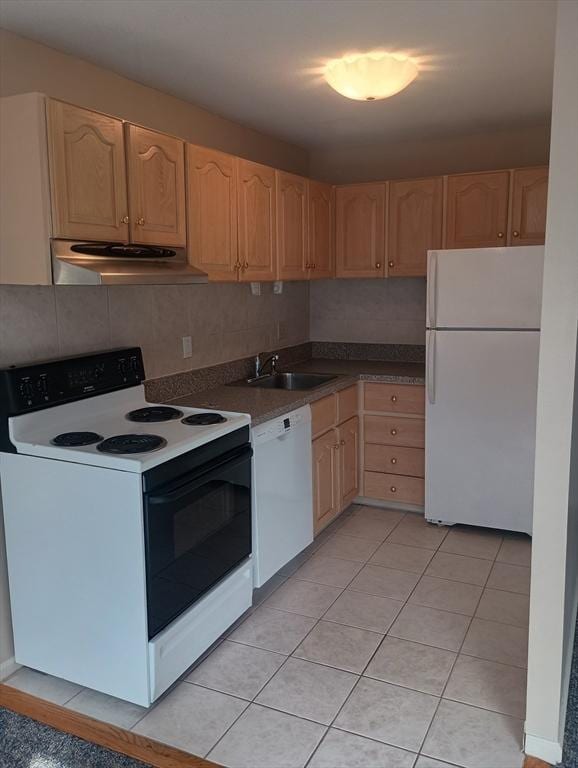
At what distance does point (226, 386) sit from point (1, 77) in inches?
73.0

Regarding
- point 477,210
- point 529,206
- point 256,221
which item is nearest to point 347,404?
point 256,221

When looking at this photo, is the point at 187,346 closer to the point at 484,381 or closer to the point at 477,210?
the point at 484,381

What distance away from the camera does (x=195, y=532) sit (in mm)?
2406

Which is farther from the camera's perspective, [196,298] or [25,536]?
[196,298]

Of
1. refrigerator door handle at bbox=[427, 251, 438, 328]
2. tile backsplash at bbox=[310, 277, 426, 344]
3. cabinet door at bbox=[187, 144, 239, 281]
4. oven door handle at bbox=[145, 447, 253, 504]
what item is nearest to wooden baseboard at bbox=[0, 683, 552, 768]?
oven door handle at bbox=[145, 447, 253, 504]

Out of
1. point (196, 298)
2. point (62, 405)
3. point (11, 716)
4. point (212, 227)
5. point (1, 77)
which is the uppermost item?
point (1, 77)

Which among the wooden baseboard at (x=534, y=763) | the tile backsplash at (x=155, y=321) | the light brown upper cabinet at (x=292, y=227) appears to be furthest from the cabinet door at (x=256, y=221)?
the wooden baseboard at (x=534, y=763)

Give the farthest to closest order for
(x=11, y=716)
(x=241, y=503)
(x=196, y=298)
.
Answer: (x=196, y=298)
(x=241, y=503)
(x=11, y=716)

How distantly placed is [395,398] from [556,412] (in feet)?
6.73

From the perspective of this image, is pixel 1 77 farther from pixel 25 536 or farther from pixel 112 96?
pixel 25 536

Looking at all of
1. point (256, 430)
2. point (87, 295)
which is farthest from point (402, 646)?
point (87, 295)

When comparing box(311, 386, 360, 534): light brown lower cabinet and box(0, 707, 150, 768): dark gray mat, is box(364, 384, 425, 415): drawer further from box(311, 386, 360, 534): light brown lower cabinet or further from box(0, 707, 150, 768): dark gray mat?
box(0, 707, 150, 768): dark gray mat

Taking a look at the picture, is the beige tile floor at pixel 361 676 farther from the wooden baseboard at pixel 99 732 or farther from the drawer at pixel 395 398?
the drawer at pixel 395 398

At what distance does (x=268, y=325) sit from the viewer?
4.21m
